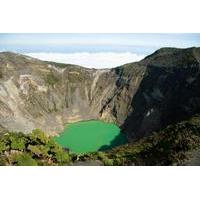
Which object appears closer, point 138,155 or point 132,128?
point 138,155

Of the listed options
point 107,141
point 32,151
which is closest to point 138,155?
point 32,151

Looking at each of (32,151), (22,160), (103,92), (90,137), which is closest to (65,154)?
(32,151)

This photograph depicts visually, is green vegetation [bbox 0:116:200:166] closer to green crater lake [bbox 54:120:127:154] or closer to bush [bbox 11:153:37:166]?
bush [bbox 11:153:37:166]

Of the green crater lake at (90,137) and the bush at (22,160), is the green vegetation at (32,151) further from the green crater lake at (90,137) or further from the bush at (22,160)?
the green crater lake at (90,137)

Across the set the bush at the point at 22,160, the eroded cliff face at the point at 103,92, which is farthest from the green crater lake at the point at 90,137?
the bush at the point at 22,160

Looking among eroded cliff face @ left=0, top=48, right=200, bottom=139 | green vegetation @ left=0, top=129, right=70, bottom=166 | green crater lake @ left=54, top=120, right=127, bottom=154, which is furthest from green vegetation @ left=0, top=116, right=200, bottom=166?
eroded cliff face @ left=0, top=48, right=200, bottom=139

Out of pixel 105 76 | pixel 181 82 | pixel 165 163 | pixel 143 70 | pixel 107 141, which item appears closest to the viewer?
pixel 165 163

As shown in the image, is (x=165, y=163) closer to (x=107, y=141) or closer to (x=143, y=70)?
(x=107, y=141)
